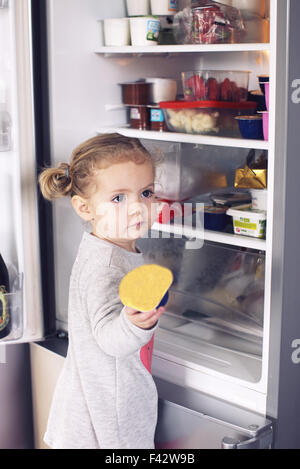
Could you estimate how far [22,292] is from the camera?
68.2 inches

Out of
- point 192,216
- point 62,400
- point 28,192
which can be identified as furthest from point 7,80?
point 62,400

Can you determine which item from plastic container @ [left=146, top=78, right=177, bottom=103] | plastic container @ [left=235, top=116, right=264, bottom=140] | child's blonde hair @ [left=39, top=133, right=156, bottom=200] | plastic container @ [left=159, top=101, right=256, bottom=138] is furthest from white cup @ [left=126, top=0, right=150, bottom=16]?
child's blonde hair @ [left=39, top=133, right=156, bottom=200]

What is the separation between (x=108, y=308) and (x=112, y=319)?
0.03 m

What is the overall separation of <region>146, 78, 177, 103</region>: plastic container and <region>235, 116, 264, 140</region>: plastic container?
1.28 feet

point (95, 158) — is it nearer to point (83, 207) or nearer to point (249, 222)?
point (83, 207)

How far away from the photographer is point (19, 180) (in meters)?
1.67

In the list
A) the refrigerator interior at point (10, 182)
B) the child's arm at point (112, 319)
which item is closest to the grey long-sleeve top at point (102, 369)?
the child's arm at point (112, 319)

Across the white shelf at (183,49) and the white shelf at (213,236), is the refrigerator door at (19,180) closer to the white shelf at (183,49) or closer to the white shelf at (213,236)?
the white shelf at (183,49)

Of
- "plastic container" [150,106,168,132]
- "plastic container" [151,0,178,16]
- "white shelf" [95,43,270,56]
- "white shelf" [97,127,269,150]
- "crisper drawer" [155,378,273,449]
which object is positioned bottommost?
"crisper drawer" [155,378,273,449]

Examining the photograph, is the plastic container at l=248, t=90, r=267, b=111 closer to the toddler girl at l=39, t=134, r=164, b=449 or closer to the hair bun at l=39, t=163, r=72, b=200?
the toddler girl at l=39, t=134, r=164, b=449

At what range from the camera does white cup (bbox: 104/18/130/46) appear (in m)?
1.76

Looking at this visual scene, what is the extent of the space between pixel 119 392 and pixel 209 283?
55 centimetres

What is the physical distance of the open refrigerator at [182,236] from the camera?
1404 mm
